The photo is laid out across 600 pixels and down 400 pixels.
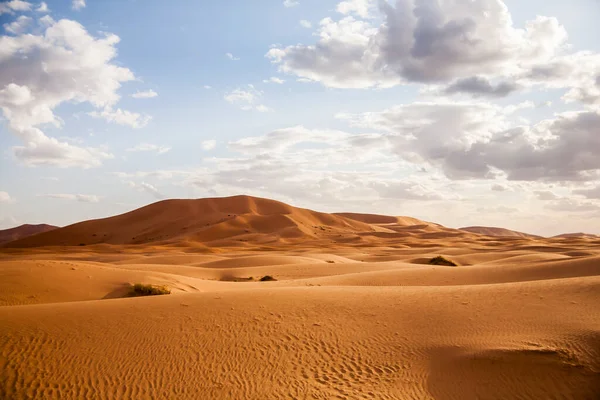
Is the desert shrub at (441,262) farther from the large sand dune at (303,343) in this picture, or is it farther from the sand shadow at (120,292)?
the sand shadow at (120,292)

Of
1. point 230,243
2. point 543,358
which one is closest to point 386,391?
point 543,358

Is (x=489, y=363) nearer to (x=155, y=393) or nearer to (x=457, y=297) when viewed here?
(x=457, y=297)

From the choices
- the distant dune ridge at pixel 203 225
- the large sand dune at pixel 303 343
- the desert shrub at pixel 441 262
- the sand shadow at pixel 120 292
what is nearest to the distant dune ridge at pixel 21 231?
the distant dune ridge at pixel 203 225

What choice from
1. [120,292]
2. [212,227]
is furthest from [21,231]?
[120,292]

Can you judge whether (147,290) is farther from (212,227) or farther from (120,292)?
(212,227)

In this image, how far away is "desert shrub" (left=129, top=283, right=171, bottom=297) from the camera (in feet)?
37.7

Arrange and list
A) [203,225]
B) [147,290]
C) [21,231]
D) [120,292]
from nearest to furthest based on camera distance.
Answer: [147,290] → [120,292] → [203,225] → [21,231]

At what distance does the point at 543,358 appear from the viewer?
6.53 meters

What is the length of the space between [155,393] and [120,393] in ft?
1.38

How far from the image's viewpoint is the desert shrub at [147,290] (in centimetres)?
1148

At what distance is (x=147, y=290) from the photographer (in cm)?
1158

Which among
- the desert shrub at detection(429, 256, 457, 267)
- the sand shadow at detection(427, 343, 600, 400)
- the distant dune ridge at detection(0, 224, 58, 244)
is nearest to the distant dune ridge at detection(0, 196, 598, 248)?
the desert shrub at detection(429, 256, 457, 267)

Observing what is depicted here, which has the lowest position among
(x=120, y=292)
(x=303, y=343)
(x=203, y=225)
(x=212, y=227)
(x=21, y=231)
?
(x=303, y=343)

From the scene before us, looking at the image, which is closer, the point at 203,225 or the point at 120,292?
the point at 120,292
